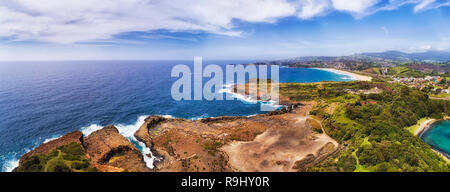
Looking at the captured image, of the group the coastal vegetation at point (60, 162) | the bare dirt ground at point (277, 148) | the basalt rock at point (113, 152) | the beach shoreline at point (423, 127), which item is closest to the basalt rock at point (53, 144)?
the basalt rock at point (113, 152)

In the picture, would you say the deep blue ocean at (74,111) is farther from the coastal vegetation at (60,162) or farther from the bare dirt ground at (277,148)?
the bare dirt ground at (277,148)

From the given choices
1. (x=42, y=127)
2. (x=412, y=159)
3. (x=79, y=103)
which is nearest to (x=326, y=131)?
(x=412, y=159)

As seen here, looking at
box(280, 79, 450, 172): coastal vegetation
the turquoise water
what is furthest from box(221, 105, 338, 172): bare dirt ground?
the turquoise water

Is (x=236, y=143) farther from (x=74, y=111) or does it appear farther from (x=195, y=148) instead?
(x=74, y=111)

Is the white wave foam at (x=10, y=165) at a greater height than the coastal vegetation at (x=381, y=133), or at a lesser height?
lesser

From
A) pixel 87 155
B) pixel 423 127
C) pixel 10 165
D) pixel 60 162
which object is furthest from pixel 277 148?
pixel 10 165

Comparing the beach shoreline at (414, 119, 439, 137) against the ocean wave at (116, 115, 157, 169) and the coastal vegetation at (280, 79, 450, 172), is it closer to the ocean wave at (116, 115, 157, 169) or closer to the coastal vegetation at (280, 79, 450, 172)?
the coastal vegetation at (280, 79, 450, 172)
